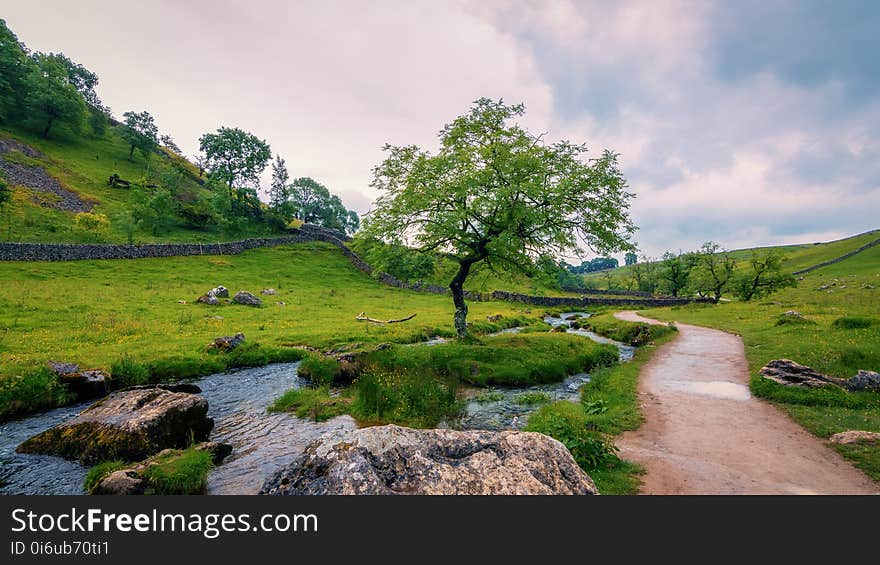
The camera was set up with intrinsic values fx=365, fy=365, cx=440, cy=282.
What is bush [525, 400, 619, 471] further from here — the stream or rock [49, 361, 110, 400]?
rock [49, 361, 110, 400]

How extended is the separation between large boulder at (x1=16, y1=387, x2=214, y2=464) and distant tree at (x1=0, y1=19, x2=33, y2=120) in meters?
117

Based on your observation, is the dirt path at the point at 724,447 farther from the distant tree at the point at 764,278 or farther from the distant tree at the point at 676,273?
the distant tree at the point at 676,273

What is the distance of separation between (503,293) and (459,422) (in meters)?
58.2

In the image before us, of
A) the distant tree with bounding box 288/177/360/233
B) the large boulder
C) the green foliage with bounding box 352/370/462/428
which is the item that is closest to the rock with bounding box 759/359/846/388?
the green foliage with bounding box 352/370/462/428

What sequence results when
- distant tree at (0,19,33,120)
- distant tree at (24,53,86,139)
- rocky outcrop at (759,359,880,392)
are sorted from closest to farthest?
1. rocky outcrop at (759,359,880,392)
2. distant tree at (0,19,33,120)
3. distant tree at (24,53,86,139)

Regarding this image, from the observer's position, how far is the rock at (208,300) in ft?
113

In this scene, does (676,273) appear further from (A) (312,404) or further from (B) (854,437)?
(A) (312,404)

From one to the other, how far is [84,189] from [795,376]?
10417 cm

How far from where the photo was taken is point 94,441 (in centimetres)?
1019

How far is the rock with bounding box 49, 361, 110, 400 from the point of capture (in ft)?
48.6

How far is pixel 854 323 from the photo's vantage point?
23141 millimetres

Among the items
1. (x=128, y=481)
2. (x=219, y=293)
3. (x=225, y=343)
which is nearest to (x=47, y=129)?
(x=219, y=293)
